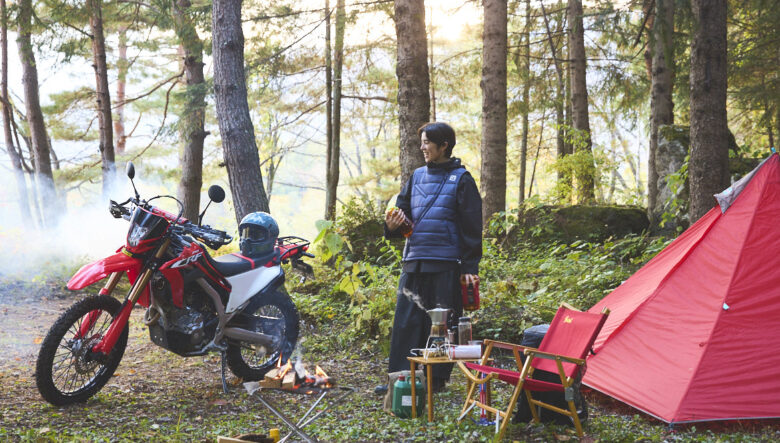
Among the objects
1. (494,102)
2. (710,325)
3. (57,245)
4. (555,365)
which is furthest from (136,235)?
(57,245)

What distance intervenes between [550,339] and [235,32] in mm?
4879

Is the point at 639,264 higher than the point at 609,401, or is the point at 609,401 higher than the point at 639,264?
the point at 639,264

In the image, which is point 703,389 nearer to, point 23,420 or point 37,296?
point 23,420

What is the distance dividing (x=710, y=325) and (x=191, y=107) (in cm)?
924

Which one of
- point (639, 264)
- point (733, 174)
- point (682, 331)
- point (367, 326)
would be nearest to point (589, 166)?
point (733, 174)

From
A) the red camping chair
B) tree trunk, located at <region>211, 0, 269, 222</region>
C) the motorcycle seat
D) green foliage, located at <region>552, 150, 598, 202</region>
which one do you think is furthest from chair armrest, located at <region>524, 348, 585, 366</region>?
green foliage, located at <region>552, 150, 598, 202</region>

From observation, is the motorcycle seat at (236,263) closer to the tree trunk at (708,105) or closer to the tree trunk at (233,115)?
the tree trunk at (233,115)

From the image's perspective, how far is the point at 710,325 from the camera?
3.99 m

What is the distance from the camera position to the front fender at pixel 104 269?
3912mm

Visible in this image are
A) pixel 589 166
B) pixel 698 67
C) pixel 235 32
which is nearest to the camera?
pixel 698 67

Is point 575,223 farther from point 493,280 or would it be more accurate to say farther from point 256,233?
point 256,233

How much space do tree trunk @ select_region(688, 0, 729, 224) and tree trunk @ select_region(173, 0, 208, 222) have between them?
7645 millimetres

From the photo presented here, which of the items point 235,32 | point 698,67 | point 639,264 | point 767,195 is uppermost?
point 235,32

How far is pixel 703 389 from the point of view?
3.79m
